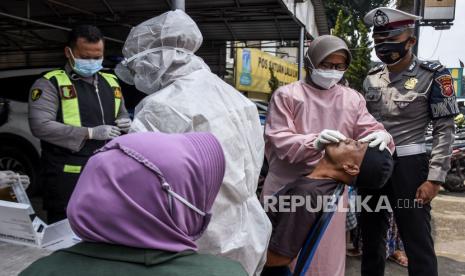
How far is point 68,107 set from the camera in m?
2.46

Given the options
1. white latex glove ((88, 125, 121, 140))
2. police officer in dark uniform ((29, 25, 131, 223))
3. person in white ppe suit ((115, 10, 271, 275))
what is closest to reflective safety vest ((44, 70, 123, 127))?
police officer in dark uniform ((29, 25, 131, 223))

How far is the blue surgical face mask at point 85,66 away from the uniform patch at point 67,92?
0.41 feet

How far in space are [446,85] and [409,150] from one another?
1.40 ft

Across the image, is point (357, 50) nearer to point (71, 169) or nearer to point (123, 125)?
point (123, 125)

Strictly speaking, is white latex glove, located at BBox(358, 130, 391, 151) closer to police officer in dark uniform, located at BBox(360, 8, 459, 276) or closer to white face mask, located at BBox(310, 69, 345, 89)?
white face mask, located at BBox(310, 69, 345, 89)

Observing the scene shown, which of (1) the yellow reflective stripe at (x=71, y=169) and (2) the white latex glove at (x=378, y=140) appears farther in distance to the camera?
(1) the yellow reflective stripe at (x=71, y=169)

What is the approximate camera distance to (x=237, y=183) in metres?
1.57

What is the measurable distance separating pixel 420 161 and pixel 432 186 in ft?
0.58

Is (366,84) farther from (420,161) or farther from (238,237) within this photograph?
(238,237)

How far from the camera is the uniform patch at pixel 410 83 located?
266 cm

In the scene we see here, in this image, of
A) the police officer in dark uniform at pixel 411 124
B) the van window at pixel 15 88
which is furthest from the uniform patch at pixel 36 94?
the van window at pixel 15 88

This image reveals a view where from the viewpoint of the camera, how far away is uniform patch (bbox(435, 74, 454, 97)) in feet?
8.48

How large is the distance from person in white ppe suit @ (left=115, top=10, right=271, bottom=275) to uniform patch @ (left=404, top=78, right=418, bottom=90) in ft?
4.22

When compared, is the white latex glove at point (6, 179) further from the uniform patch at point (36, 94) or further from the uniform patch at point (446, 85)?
the uniform patch at point (446, 85)
